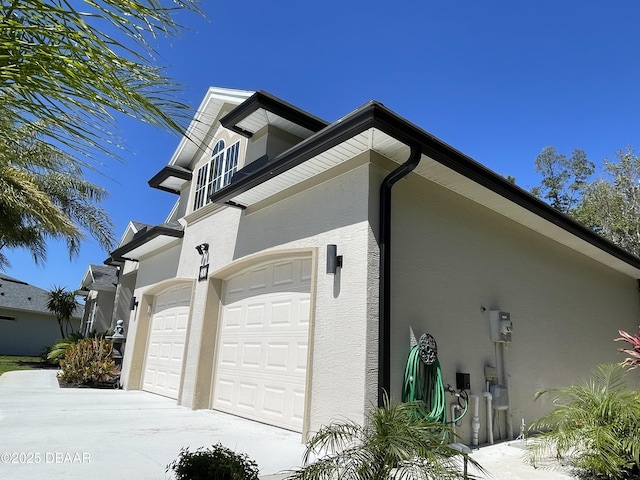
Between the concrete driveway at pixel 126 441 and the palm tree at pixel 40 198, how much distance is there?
2.92 meters

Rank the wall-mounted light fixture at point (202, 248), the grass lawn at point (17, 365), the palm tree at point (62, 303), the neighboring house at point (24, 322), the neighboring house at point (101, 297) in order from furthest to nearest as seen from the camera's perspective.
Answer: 1. the neighboring house at point (24, 322)
2. the palm tree at point (62, 303)
3. the neighboring house at point (101, 297)
4. the grass lawn at point (17, 365)
5. the wall-mounted light fixture at point (202, 248)

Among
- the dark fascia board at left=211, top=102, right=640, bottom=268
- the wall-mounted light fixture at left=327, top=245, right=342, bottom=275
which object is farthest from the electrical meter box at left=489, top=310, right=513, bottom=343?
the wall-mounted light fixture at left=327, top=245, right=342, bottom=275

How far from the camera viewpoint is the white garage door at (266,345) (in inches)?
255

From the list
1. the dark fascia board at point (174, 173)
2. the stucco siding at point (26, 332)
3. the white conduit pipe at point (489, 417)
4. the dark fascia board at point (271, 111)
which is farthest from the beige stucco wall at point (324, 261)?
the stucco siding at point (26, 332)

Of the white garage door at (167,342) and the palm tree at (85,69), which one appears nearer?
the palm tree at (85,69)

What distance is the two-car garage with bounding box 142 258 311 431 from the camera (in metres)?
6.48

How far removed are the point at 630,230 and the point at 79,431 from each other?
2374cm

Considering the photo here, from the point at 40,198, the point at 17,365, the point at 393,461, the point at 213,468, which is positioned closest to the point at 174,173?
the point at 40,198

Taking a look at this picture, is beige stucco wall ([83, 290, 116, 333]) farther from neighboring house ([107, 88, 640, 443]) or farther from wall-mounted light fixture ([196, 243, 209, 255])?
wall-mounted light fixture ([196, 243, 209, 255])

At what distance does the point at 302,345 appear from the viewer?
21.2ft

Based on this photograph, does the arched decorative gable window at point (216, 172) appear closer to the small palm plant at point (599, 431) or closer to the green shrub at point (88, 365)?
the green shrub at point (88, 365)

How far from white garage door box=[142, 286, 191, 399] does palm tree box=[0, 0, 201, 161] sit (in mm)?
8691

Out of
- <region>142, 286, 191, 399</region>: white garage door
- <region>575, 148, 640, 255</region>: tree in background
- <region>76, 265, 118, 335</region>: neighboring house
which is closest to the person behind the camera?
<region>142, 286, 191, 399</region>: white garage door

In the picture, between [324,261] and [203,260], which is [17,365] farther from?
[324,261]
